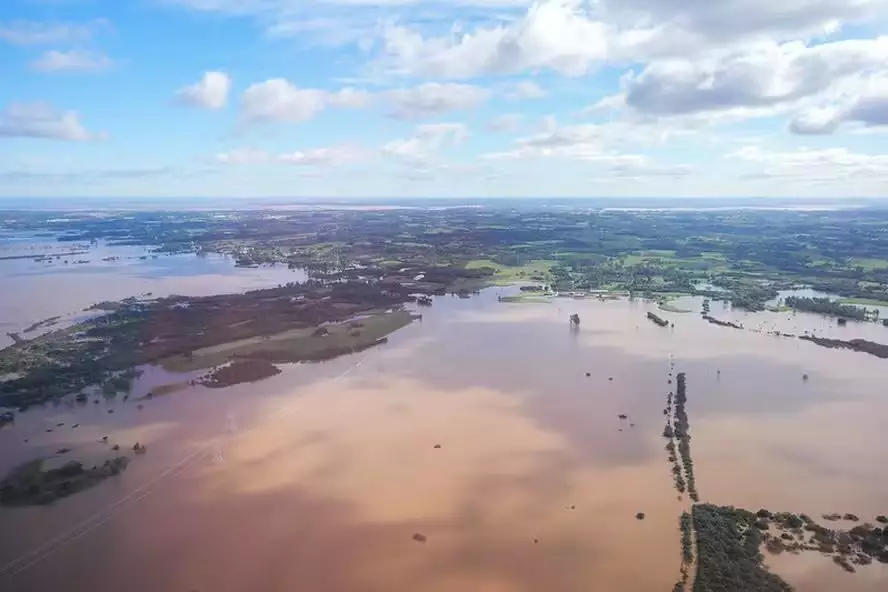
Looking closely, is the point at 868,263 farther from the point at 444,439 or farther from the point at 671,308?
the point at 444,439

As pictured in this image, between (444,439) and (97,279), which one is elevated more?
(97,279)

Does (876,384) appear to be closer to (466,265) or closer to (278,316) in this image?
(278,316)

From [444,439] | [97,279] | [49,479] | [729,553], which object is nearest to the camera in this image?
[729,553]

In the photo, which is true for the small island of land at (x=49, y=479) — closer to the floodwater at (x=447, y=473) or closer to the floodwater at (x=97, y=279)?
the floodwater at (x=447, y=473)

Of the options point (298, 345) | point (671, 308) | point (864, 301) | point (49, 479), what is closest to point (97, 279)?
point (298, 345)

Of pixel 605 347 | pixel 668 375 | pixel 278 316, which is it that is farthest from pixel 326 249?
pixel 668 375

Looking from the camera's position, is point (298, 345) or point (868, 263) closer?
point (298, 345)

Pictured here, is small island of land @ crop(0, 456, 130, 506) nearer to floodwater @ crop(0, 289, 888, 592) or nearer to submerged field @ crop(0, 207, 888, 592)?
submerged field @ crop(0, 207, 888, 592)

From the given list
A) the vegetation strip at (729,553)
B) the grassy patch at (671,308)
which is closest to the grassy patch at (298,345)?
the grassy patch at (671,308)
